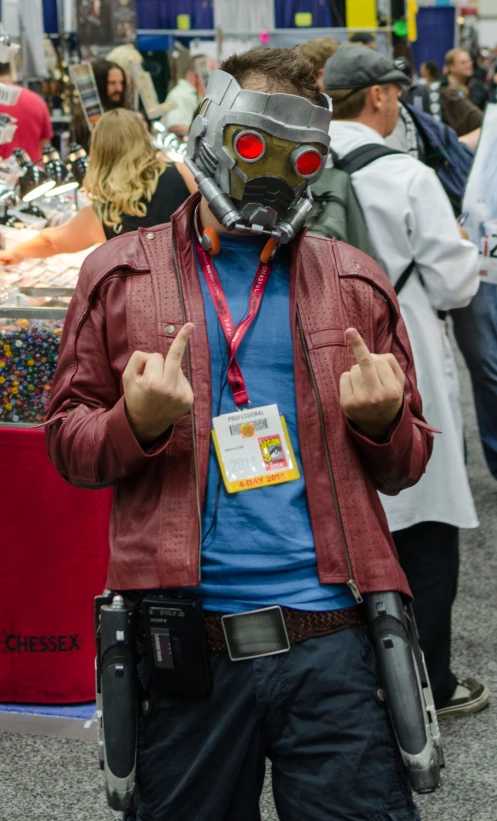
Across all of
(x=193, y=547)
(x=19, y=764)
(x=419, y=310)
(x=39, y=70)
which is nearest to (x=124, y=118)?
(x=419, y=310)

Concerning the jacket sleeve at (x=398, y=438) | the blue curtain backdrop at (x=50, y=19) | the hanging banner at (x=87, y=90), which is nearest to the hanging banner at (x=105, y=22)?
the blue curtain backdrop at (x=50, y=19)

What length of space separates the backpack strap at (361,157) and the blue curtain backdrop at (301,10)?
27.1 feet

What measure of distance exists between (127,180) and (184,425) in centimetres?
290

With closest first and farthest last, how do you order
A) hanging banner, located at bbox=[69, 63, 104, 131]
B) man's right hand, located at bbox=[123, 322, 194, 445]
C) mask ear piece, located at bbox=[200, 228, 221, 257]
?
1. man's right hand, located at bbox=[123, 322, 194, 445]
2. mask ear piece, located at bbox=[200, 228, 221, 257]
3. hanging banner, located at bbox=[69, 63, 104, 131]

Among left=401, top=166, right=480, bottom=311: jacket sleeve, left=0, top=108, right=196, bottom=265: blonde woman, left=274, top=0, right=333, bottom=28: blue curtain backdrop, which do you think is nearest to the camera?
left=401, top=166, right=480, bottom=311: jacket sleeve

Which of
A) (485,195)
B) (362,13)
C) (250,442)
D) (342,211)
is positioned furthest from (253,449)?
(362,13)

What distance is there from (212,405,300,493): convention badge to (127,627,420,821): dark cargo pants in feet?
0.85

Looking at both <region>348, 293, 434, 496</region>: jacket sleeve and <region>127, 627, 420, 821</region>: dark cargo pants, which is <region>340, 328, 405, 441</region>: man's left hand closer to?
<region>348, 293, 434, 496</region>: jacket sleeve

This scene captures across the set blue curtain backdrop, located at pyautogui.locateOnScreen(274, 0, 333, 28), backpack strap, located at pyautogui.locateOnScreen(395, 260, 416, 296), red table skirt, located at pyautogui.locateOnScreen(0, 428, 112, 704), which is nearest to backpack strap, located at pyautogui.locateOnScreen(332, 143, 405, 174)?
backpack strap, located at pyautogui.locateOnScreen(395, 260, 416, 296)

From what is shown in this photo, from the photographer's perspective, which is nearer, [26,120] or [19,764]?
[19,764]

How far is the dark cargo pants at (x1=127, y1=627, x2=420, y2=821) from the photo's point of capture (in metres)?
1.61

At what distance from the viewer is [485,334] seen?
443 cm

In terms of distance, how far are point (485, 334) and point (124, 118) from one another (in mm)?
1752

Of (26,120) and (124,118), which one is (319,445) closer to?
(124,118)
